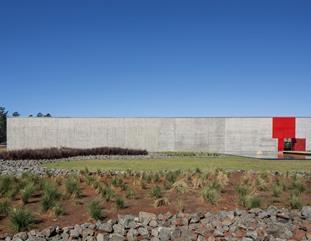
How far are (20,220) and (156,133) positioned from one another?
3008 cm

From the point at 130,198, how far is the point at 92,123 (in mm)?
28710

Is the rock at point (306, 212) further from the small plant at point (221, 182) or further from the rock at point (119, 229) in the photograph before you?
the rock at point (119, 229)

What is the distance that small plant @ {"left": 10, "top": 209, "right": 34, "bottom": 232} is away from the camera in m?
5.90

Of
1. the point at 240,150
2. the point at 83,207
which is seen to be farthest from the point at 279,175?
the point at 240,150

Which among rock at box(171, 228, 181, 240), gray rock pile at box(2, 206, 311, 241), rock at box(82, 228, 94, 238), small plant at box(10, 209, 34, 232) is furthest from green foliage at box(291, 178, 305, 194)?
small plant at box(10, 209, 34, 232)

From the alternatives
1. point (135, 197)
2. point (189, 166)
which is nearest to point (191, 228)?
point (135, 197)

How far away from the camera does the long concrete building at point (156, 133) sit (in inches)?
1375

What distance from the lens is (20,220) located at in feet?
19.5

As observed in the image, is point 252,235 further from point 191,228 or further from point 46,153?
point 46,153

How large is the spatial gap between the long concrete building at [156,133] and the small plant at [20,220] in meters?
29.5

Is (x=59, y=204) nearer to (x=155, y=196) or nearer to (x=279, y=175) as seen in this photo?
(x=155, y=196)

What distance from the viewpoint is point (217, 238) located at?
5852 millimetres

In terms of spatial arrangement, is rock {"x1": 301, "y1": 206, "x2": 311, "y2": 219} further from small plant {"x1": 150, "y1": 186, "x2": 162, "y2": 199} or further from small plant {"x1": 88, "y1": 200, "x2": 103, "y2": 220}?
small plant {"x1": 88, "y1": 200, "x2": 103, "y2": 220}

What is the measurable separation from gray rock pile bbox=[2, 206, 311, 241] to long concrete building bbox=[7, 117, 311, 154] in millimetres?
28940
